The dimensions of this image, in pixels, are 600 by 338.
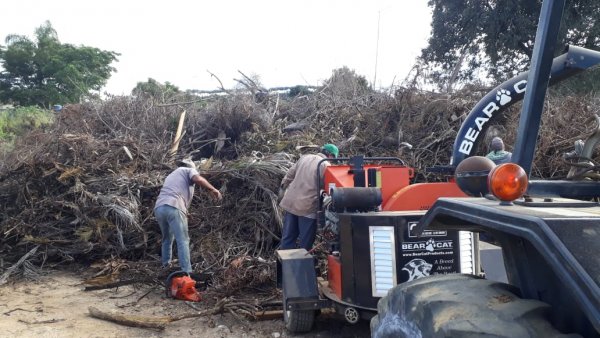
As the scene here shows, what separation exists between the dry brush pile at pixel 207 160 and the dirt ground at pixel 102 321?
0.70 metres

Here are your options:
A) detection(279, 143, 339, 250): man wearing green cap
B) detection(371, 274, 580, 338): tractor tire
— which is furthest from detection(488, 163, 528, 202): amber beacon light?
detection(279, 143, 339, 250): man wearing green cap

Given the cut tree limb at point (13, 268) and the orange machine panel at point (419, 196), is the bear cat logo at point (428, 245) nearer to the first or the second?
the orange machine panel at point (419, 196)

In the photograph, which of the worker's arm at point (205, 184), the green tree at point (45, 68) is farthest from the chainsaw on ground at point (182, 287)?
the green tree at point (45, 68)

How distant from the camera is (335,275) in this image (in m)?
4.58

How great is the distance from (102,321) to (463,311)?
4749 mm

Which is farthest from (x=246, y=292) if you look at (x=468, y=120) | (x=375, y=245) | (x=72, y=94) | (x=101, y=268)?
(x=72, y=94)

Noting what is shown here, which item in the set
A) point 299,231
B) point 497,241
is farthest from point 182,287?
point 497,241

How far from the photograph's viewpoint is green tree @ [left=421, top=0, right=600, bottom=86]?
13.6 metres

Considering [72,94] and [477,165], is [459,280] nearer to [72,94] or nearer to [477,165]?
[477,165]

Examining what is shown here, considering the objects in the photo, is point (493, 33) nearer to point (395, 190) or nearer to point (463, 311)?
point (395, 190)

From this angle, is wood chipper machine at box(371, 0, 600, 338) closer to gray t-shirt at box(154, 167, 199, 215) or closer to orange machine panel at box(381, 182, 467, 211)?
orange machine panel at box(381, 182, 467, 211)

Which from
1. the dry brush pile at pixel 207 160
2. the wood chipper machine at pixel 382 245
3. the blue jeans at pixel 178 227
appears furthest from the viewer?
the dry brush pile at pixel 207 160

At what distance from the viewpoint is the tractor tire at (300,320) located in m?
4.82

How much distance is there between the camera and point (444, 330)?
1.72 metres
